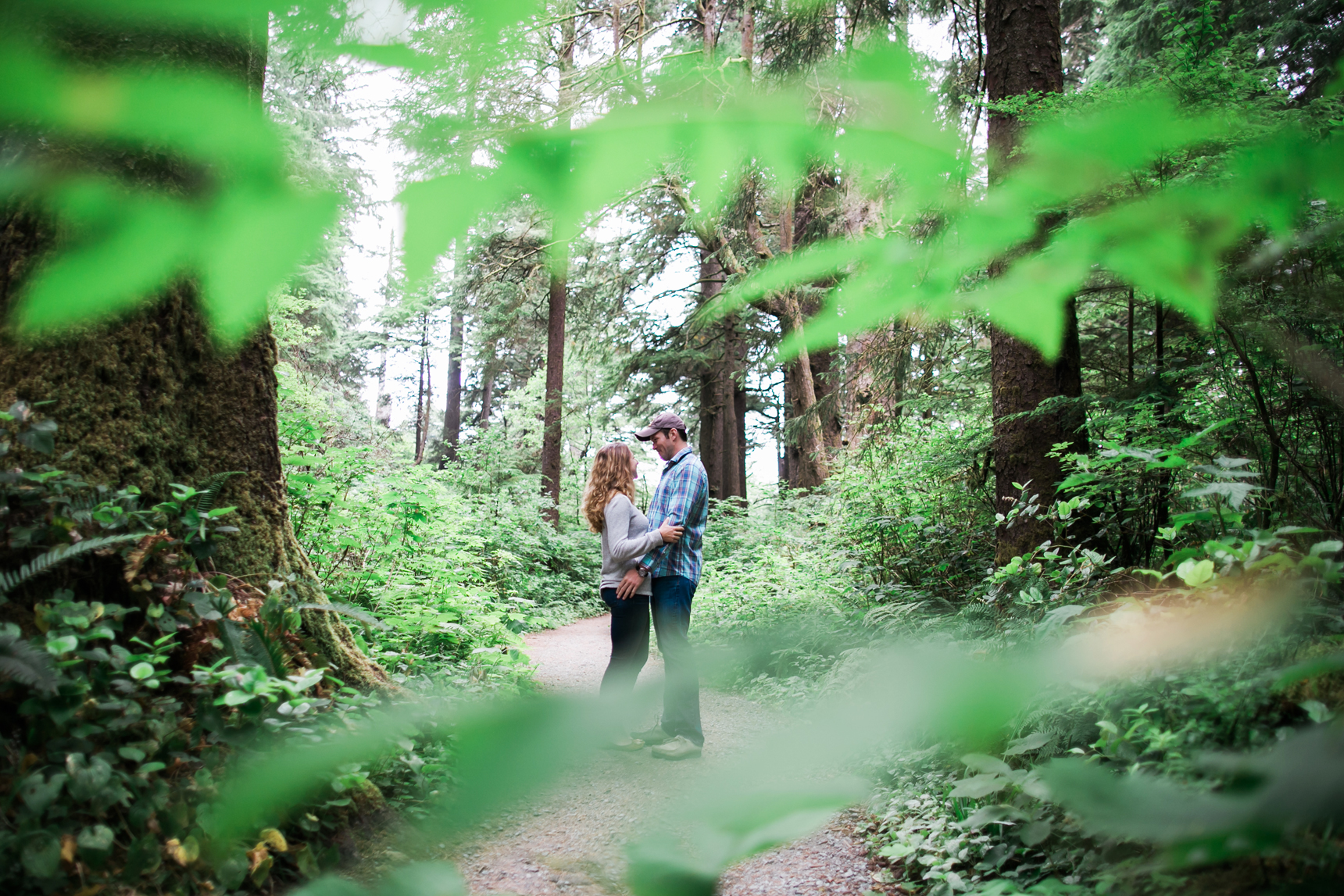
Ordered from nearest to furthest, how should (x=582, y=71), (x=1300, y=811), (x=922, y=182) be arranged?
(x=1300, y=811) → (x=582, y=71) → (x=922, y=182)

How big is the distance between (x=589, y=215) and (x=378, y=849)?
2.13 ft

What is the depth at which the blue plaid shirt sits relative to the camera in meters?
3.38

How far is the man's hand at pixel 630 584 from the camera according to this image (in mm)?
3480

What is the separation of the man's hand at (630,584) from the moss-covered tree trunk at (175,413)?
3.81 ft

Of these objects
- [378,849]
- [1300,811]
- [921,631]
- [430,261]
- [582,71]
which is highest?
[582,71]

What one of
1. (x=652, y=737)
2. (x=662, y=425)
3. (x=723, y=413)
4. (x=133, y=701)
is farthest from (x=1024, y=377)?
(x=723, y=413)

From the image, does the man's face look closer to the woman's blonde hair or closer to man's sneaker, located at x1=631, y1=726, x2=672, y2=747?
the woman's blonde hair

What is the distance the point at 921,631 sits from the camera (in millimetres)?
1045

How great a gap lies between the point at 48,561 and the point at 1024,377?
4.87m

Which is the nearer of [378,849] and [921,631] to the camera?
[378,849]

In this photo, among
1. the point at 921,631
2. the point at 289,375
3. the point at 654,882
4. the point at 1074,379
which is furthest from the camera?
the point at 289,375

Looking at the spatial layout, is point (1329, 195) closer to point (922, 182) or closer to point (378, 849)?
point (922, 182)

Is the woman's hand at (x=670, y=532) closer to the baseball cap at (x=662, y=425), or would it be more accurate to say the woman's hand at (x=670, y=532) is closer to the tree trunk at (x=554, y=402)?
the baseball cap at (x=662, y=425)

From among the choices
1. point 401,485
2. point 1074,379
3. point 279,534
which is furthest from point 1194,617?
point 401,485
